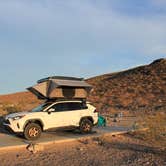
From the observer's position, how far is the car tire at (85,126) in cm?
2092

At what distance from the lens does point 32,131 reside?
18.8m

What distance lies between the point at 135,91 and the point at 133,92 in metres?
0.42

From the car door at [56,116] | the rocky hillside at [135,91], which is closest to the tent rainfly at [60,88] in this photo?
the car door at [56,116]

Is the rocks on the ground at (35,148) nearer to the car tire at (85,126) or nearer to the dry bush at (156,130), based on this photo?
the dry bush at (156,130)

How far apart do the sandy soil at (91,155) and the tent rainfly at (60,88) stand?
4504 mm

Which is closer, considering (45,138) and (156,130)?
(156,130)

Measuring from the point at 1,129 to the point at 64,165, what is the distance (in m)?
10.5

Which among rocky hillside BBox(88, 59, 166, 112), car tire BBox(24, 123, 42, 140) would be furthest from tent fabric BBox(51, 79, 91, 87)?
rocky hillside BBox(88, 59, 166, 112)

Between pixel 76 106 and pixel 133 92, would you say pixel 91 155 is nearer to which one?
pixel 76 106

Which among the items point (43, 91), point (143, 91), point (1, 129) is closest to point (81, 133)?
point (43, 91)

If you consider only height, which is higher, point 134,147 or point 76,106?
point 76,106

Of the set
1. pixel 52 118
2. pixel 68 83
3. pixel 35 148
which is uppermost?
pixel 68 83

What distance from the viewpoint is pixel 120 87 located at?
56.0 meters

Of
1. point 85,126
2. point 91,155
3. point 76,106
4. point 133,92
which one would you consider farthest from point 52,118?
point 133,92
